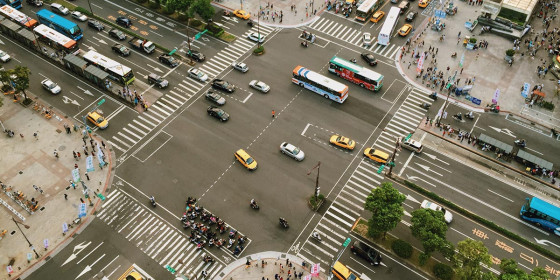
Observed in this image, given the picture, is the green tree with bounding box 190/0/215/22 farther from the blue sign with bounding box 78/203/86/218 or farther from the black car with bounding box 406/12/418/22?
the blue sign with bounding box 78/203/86/218

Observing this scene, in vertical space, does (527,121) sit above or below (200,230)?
above

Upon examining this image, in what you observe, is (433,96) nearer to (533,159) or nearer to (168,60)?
(533,159)

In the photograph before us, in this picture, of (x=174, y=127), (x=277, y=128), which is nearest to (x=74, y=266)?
(x=174, y=127)

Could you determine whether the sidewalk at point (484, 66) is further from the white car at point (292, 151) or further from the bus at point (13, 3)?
the bus at point (13, 3)

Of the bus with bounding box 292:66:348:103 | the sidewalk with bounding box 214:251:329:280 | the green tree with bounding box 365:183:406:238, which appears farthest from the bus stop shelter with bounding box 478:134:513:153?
the sidewalk with bounding box 214:251:329:280

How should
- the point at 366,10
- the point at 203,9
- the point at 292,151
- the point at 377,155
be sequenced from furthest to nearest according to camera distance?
1. the point at 366,10
2. the point at 203,9
3. the point at 292,151
4. the point at 377,155

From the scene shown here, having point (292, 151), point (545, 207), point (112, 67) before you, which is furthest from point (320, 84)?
point (545, 207)

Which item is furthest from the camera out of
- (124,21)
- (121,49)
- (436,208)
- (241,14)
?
(241,14)

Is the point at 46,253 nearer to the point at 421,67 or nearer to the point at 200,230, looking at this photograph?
the point at 200,230
